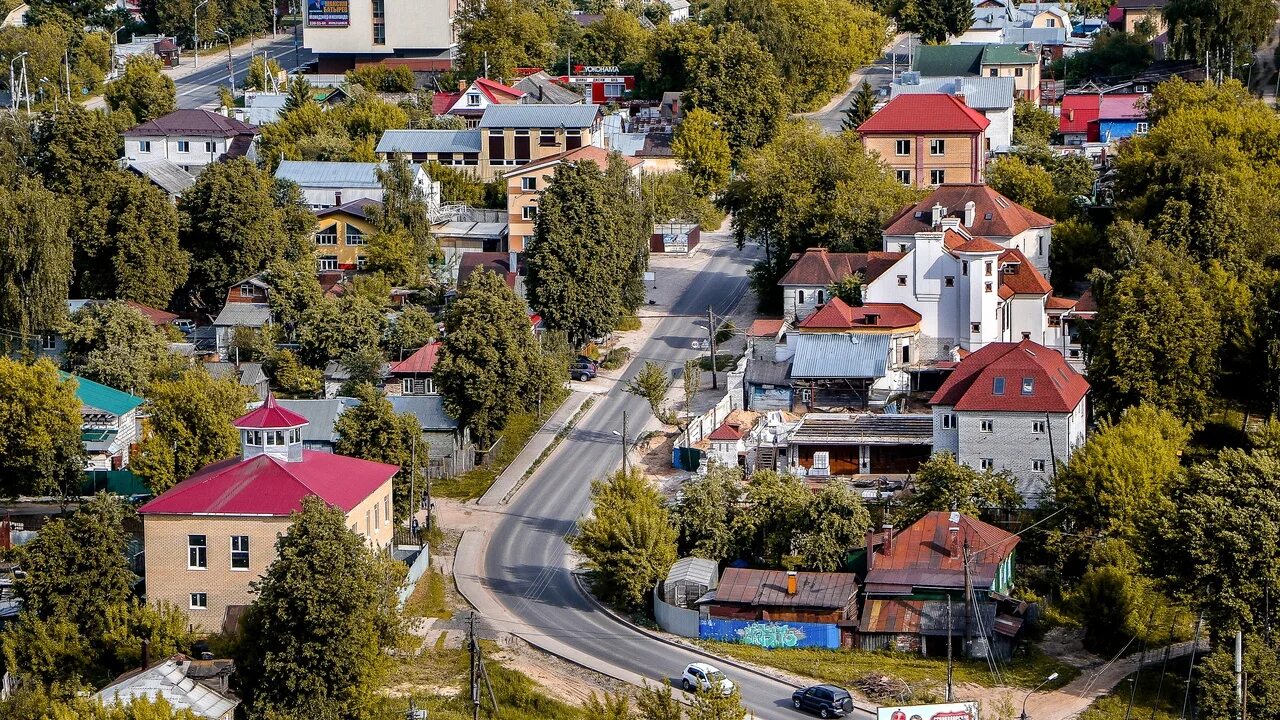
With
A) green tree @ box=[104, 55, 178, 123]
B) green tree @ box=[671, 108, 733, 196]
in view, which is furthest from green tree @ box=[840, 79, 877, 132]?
green tree @ box=[104, 55, 178, 123]

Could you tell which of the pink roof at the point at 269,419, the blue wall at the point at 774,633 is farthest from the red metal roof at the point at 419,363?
the blue wall at the point at 774,633

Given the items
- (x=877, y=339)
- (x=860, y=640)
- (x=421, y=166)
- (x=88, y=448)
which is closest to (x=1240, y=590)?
(x=860, y=640)

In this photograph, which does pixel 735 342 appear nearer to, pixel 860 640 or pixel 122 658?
pixel 860 640

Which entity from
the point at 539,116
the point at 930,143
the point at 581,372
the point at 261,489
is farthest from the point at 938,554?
the point at 539,116

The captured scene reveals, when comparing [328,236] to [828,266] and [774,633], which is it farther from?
[774,633]

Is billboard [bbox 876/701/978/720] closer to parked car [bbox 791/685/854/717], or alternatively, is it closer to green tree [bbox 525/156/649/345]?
parked car [bbox 791/685/854/717]

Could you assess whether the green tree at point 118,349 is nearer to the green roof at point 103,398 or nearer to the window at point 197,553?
the green roof at point 103,398
